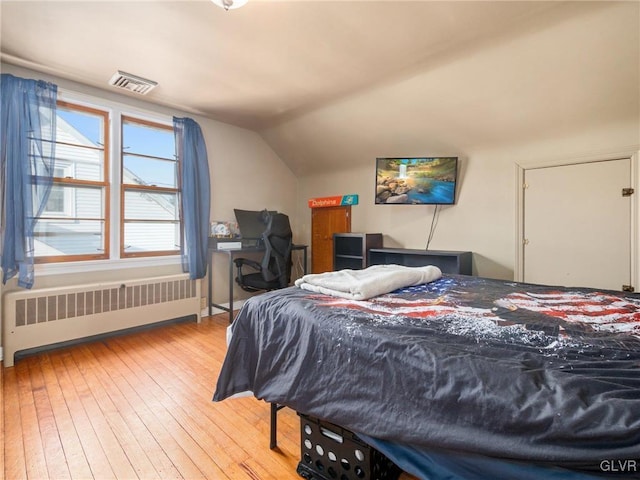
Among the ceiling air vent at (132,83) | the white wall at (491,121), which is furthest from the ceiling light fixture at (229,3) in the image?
the white wall at (491,121)

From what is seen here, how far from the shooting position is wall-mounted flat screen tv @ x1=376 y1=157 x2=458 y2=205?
3365 mm

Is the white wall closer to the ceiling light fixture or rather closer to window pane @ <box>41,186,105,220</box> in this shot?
the ceiling light fixture

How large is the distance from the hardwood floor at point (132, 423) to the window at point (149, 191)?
126 centimetres

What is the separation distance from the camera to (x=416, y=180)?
11.5ft

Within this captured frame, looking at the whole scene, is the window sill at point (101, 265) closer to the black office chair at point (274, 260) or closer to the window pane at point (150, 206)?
the window pane at point (150, 206)

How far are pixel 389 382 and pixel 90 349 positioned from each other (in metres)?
2.98

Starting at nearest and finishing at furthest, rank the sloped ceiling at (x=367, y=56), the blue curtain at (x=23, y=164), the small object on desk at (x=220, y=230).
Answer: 1. the sloped ceiling at (x=367, y=56)
2. the blue curtain at (x=23, y=164)
3. the small object on desk at (x=220, y=230)

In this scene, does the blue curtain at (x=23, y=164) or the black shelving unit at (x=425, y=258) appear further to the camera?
the black shelving unit at (x=425, y=258)

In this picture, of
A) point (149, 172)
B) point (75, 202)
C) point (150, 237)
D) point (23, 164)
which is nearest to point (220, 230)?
point (150, 237)

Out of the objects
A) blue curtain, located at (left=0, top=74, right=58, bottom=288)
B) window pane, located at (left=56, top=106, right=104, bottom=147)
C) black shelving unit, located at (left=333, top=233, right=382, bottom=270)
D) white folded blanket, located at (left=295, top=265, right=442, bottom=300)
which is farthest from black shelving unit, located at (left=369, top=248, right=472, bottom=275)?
blue curtain, located at (left=0, top=74, right=58, bottom=288)

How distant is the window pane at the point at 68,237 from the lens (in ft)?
9.07

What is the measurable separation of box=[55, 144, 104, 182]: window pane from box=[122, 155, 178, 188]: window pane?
230mm

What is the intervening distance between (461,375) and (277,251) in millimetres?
2701

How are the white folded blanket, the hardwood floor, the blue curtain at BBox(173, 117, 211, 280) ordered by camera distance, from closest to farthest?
the hardwood floor < the white folded blanket < the blue curtain at BBox(173, 117, 211, 280)
